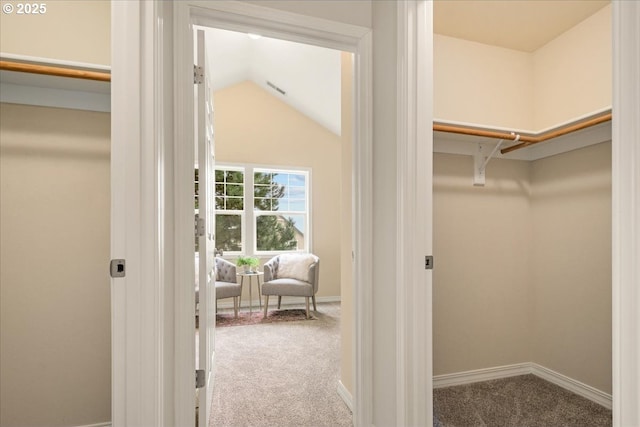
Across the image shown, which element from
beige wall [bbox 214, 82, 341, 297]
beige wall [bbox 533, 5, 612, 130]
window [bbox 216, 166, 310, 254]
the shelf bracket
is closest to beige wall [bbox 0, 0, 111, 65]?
the shelf bracket

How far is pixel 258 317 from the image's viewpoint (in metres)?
4.56

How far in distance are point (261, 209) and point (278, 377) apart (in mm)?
3215

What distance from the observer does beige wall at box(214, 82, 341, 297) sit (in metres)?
5.29

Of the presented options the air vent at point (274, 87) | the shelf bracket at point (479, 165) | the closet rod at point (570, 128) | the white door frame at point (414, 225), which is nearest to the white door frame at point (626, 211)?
the white door frame at point (414, 225)

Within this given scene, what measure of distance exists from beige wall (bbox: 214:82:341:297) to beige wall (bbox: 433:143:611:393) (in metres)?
3.25

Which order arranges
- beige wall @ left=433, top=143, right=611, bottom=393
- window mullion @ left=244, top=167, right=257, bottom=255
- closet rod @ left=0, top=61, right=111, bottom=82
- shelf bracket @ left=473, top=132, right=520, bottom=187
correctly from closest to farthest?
closet rod @ left=0, top=61, right=111, bottom=82, beige wall @ left=433, top=143, right=611, bottom=393, shelf bracket @ left=473, top=132, right=520, bottom=187, window mullion @ left=244, top=167, right=257, bottom=255

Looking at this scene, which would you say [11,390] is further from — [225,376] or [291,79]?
[291,79]

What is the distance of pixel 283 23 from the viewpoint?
169 centimetres

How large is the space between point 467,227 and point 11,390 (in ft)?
8.83

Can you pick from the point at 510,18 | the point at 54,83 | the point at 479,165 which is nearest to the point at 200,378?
the point at 54,83

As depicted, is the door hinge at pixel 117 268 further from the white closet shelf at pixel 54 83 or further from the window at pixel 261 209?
the window at pixel 261 209

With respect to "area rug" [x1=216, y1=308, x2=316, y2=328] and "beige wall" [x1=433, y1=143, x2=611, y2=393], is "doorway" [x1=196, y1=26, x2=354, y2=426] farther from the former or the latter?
"beige wall" [x1=433, y1=143, x2=611, y2=393]

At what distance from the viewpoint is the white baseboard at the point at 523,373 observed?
219cm

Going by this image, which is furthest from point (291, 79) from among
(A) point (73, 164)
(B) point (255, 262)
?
(A) point (73, 164)
